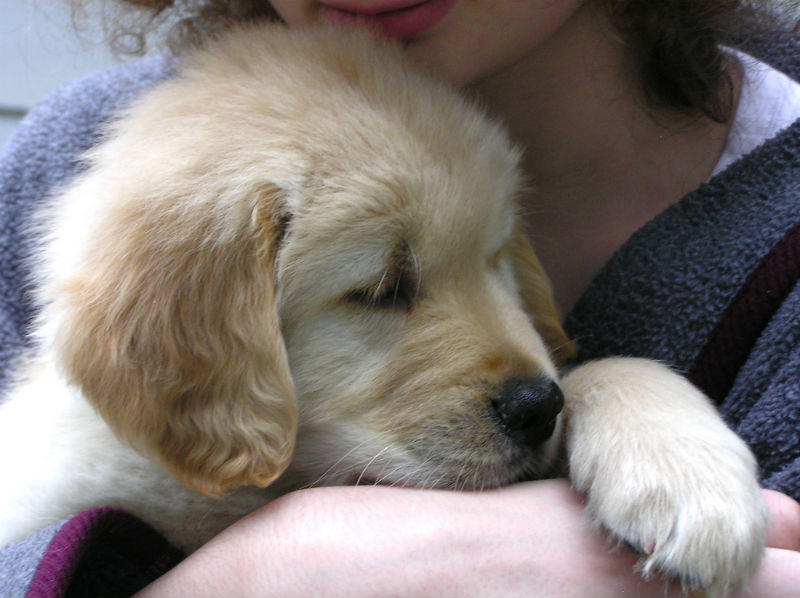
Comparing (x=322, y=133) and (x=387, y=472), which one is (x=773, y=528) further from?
(x=322, y=133)

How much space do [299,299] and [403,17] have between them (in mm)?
638

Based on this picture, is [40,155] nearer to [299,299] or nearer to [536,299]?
[299,299]

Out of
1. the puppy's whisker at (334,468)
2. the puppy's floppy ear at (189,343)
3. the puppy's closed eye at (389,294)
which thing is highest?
the puppy's closed eye at (389,294)

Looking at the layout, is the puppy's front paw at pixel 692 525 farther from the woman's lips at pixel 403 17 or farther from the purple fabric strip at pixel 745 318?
the woman's lips at pixel 403 17

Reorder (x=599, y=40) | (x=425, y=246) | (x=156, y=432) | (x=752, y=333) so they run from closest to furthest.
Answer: (x=156, y=432) < (x=425, y=246) < (x=752, y=333) < (x=599, y=40)

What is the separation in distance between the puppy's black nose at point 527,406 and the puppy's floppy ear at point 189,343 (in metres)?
0.30

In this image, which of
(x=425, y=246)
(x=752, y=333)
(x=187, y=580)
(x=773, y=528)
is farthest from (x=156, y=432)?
(x=752, y=333)

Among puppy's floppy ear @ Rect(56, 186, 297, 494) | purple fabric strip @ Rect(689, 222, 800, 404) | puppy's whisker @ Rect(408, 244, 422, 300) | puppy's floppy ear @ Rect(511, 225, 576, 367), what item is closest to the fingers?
purple fabric strip @ Rect(689, 222, 800, 404)

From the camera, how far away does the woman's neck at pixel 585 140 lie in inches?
70.1

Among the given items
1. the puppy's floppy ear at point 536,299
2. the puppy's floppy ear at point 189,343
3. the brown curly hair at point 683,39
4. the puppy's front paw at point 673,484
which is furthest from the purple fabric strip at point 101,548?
the brown curly hair at point 683,39

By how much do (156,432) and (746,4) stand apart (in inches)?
64.0

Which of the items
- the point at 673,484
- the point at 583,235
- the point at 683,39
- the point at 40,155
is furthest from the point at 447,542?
the point at 40,155

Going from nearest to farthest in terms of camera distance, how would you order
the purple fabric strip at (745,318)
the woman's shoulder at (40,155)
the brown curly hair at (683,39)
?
the purple fabric strip at (745,318) → the brown curly hair at (683,39) → the woman's shoulder at (40,155)

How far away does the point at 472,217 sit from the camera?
128cm
